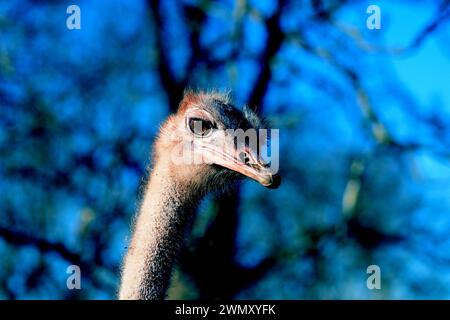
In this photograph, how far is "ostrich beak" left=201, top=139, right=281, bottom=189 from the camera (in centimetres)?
220

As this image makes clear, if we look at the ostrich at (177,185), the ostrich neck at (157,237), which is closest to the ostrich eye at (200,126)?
the ostrich at (177,185)

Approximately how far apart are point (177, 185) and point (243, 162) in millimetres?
326

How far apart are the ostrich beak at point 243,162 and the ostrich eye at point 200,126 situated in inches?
1.7

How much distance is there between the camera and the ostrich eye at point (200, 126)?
257 centimetres

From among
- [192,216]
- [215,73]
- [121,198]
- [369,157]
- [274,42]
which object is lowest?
[192,216]

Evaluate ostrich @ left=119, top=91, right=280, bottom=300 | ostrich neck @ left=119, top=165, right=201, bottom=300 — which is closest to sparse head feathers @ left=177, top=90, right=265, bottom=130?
ostrich @ left=119, top=91, right=280, bottom=300

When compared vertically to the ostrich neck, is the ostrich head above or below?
above

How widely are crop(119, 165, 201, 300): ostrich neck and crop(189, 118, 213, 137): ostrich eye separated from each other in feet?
0.51

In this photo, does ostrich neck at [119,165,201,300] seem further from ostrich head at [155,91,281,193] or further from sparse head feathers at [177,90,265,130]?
sparse head feathers at [177,90,265,130]

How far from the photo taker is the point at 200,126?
2.61 metres

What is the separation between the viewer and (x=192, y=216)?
2.69m

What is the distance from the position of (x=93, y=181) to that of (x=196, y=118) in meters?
4.68
